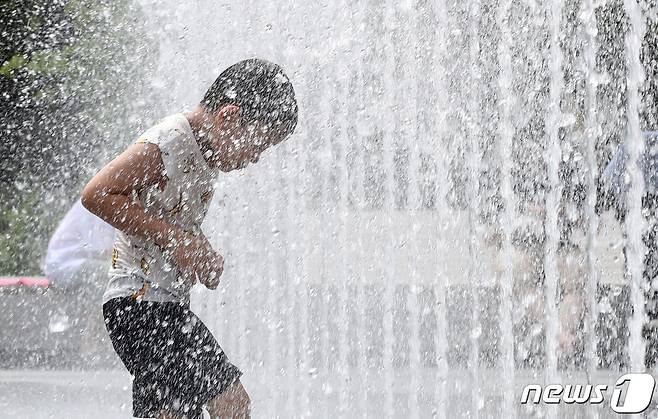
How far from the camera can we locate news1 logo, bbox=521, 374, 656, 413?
4.46 meters

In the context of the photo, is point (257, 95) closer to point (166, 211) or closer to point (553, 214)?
point (166, 211)

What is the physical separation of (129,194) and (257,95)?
15.0 inches

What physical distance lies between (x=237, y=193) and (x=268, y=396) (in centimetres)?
154

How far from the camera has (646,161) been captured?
5414 millimetres

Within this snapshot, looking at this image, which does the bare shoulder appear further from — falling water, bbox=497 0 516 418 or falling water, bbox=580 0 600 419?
falling water, bbox=497 0 516 418

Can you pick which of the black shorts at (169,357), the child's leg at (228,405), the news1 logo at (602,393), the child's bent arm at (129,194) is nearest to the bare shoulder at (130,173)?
the child's bent arm at (129,194)

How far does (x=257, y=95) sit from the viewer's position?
2.89 m

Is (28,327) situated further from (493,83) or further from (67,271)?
(493,83)

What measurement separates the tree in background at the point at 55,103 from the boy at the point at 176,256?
8.71m

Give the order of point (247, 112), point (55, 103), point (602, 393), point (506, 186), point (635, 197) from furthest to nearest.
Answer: point (55, 103)
point (506, 186)
point (602, 393)
point (635, 197)
point (247, 112)

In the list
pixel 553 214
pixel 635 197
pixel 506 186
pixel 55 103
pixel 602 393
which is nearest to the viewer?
pixel 635 197

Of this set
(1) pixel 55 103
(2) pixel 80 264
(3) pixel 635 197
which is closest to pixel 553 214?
(3) pixel 635 197

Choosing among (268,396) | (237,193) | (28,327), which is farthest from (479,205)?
(28,327)

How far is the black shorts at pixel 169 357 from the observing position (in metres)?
2.83
